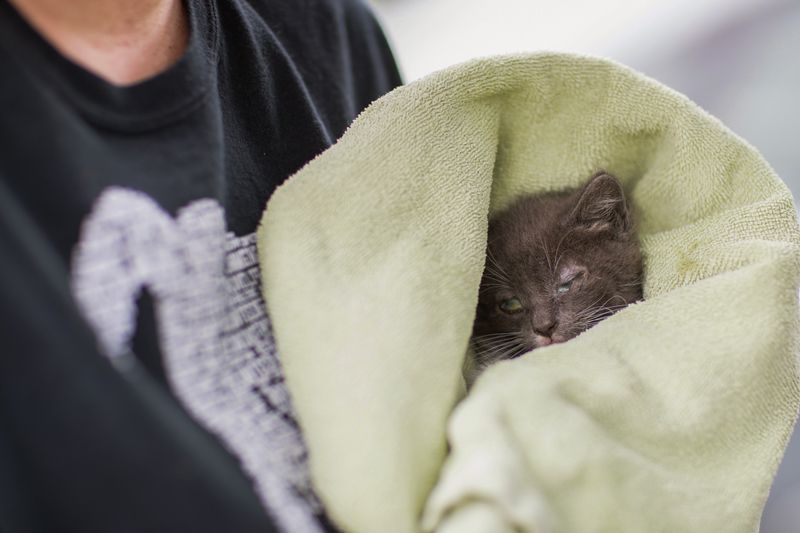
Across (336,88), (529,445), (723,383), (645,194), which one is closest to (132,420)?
(529,445)

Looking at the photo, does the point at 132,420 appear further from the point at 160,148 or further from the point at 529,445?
the point at 529,445

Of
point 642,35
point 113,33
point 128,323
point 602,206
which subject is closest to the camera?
point 128,323

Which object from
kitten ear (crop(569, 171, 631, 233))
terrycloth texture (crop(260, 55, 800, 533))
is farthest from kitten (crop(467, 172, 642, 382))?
terrycloth texture (crop(260, 55, 800, 533))

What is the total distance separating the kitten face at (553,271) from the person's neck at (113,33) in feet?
2.47

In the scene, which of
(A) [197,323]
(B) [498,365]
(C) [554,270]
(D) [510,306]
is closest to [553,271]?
(C) [554,270]

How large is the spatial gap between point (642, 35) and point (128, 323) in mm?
2802

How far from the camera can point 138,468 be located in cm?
66

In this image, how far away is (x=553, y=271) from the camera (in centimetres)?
145

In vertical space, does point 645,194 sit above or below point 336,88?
below

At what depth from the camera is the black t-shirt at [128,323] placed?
2.09ft

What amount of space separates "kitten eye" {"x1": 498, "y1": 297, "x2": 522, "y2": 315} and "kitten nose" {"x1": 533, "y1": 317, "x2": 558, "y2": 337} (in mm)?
83

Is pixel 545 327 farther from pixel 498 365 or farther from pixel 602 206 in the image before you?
pixel 498 365

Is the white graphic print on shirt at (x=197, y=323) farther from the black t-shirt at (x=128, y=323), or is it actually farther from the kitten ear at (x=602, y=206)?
the kitten ear at (x=602, y=206)

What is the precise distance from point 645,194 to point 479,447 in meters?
0.69
